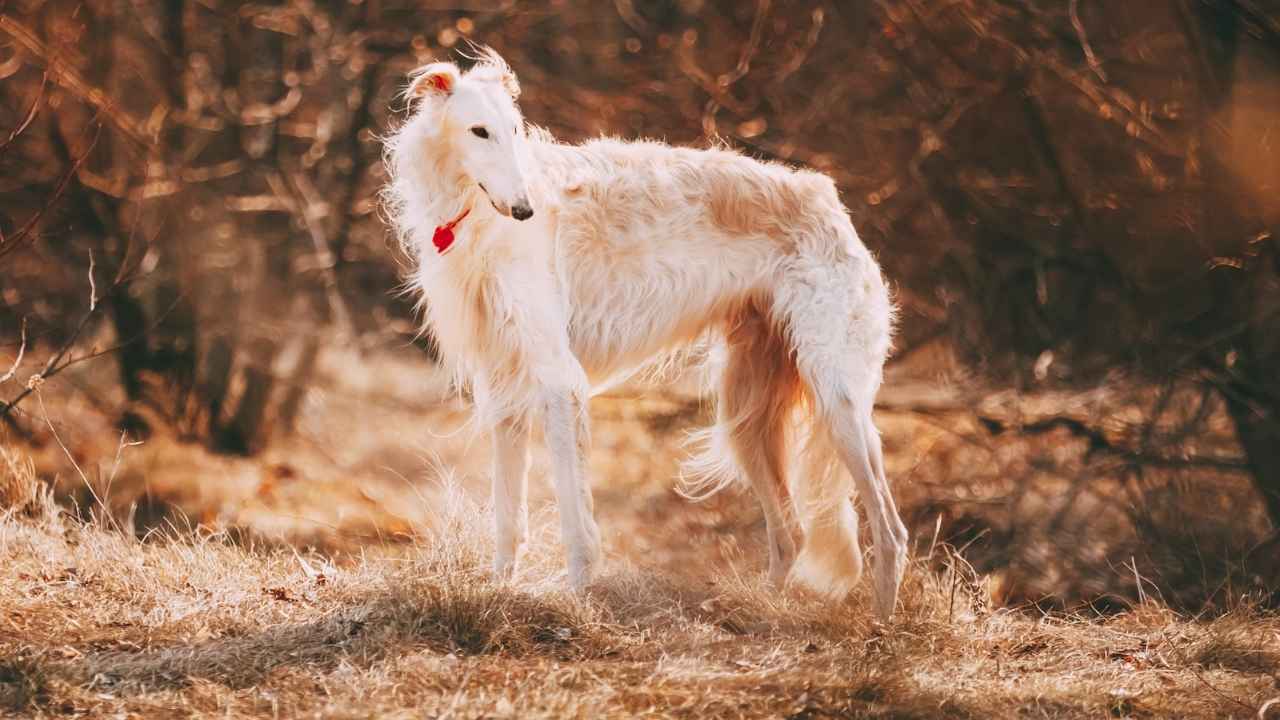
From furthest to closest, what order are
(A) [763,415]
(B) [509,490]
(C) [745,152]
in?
(C) [745,152] < (A) [763,415] < (B) [509,490]

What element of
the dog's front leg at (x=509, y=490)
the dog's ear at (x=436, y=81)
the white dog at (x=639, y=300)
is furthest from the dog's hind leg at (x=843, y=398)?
the dog's ear at (x=436, y=81)

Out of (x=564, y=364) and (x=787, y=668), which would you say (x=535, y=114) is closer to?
(x=564, y=364)

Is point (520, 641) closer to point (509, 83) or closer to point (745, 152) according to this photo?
point (509, 83)

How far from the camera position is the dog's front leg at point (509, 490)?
15.1 ft

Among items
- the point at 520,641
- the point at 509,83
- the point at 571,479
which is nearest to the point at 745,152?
the point at 509,83

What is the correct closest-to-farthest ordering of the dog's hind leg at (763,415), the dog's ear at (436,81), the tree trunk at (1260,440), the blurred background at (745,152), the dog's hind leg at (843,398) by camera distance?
the dog's ear at (436,81)
the dog's hind leg at (843,398)
the dog's hind leg at (763,415)
the tree trunk at (1260,440)
the blurred background at (745,152)

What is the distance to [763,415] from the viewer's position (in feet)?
17.2

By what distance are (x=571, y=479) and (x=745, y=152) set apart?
4928 millimetres

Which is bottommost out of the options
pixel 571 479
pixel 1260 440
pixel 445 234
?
pixel 1260 440

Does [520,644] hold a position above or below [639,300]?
below

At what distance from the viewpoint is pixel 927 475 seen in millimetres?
8328

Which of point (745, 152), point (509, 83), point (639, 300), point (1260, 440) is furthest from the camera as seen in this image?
point (745, 152)

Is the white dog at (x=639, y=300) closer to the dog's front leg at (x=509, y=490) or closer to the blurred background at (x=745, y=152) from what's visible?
the dog's front leg at (x=509, y=490)

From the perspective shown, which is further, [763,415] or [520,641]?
[763,415]
